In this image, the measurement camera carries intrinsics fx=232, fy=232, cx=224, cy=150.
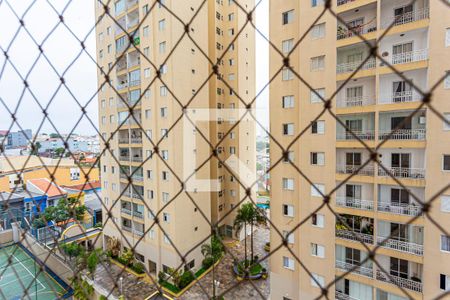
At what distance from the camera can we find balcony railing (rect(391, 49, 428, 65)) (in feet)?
7.76

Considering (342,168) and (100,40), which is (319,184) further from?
(100,40)

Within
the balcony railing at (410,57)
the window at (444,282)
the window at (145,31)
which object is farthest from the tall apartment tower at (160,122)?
the window at (444,282)

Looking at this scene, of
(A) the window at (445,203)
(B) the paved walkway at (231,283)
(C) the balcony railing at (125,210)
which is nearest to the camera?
(A) the window at (445,203)

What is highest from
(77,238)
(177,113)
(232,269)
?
(177,113)

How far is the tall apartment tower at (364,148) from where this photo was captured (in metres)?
2.29

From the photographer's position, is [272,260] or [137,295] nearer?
[272,260]

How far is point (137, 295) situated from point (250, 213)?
2.49m

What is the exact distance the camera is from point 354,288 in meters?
2.80

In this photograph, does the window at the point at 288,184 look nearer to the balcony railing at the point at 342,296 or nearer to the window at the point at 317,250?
the window at the point at 317,250

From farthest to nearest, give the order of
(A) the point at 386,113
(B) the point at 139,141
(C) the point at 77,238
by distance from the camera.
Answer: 1. (C) the point at 77,238
2. (B) the point at 139,141
3. (A) the point at 386,113

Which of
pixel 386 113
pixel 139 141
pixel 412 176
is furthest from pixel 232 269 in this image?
pixel 386 113

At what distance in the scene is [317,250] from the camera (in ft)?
9.49

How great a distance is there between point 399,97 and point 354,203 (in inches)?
50.7

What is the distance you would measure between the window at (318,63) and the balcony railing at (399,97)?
750 millimetres
